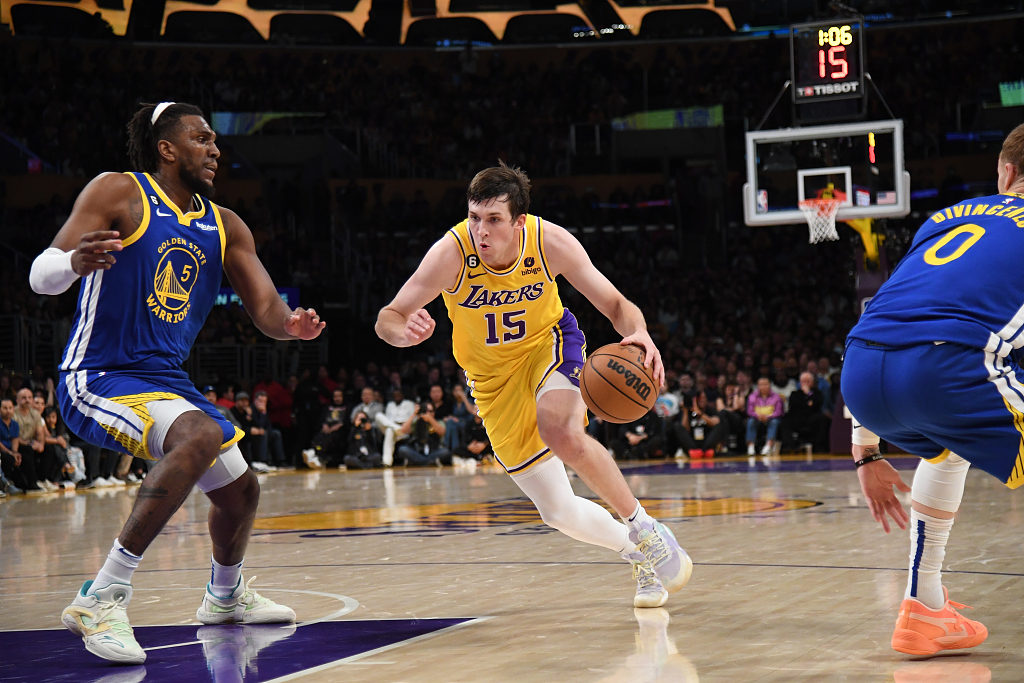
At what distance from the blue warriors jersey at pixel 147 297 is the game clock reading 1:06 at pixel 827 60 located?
1030cm

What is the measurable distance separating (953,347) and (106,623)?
115 inches

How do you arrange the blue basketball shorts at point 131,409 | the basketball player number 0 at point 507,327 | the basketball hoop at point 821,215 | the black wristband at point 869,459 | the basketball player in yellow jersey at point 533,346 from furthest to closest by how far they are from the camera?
the basketball hoop at point 821,215 → the basketball player number 0 at point 507,327 → the basketball player in yellow jersey at point 533,346 → the blue basketball shorts at point 131,409 → the black wristband at point 869,459

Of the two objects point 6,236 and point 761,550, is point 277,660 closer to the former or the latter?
point 761,550

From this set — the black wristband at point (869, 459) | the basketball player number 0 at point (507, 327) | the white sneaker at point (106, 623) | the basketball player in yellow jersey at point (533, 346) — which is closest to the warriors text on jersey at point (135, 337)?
the white sneaker at point (106, 623)

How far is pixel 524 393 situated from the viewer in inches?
189

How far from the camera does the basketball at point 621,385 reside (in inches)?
171

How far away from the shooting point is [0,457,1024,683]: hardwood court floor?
11.2 ft

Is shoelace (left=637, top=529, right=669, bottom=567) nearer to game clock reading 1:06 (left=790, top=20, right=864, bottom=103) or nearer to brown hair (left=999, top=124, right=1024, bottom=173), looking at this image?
brown hair (left=999, top=124, right=1024, bottom=173)

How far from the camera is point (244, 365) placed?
1889 centimetres

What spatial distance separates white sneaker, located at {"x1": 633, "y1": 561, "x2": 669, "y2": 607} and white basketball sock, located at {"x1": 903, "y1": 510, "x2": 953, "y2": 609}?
1167 millimetres

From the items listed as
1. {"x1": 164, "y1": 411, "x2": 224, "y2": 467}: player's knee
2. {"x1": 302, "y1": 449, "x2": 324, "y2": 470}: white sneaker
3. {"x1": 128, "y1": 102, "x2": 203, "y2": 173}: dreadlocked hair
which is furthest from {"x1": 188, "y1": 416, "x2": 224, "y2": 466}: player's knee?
{"x1": 302, "y1": 449, "x2": 324, "y2": 470}: white sneaker

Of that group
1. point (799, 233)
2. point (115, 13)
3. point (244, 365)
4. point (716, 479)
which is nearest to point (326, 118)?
point (115, 13)

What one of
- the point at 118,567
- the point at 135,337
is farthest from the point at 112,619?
the point at 135,337

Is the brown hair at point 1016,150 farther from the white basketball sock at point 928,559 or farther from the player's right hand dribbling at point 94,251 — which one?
the player's right hand dribbling at point 94,251
